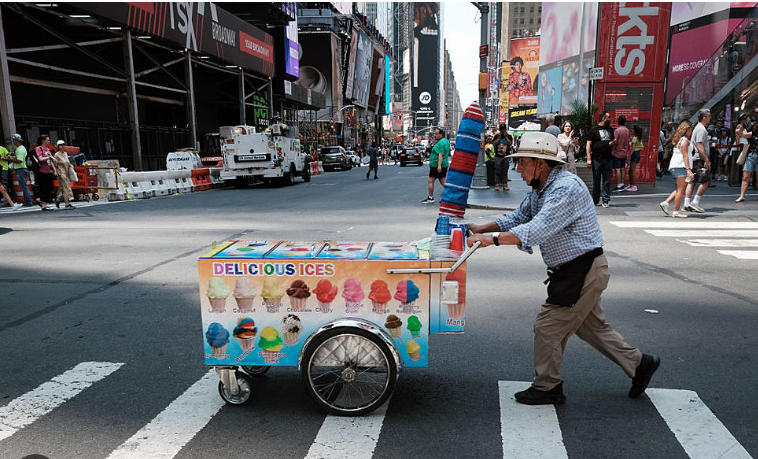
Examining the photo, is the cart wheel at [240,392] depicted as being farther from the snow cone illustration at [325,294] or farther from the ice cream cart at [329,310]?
the snow cone illustration at [325,294]

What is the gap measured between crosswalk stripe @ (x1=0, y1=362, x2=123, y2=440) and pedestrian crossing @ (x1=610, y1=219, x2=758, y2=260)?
8.38 meters

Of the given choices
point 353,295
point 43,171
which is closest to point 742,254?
point 353,295

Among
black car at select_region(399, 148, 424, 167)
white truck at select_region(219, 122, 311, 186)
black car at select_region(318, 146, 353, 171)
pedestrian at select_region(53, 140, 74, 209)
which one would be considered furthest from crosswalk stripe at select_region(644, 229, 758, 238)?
black car at select_region(399, 148, 424, 167)

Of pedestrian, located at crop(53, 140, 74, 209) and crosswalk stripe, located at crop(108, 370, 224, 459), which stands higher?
pedestrian, located at crop(53, 140, 74, 209)

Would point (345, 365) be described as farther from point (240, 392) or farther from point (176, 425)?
point (176, 425)

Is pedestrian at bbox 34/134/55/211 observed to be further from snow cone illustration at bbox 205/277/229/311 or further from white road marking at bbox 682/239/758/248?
white road marking at bbox 682/239/758/248

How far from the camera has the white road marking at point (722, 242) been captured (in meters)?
8.83

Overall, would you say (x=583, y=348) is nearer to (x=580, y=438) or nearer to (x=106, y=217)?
(x=580, y=438)

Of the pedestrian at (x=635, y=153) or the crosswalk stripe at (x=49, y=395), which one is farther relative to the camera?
the pedestrian at (x=635, y=153)

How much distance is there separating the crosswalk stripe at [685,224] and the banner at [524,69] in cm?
8788

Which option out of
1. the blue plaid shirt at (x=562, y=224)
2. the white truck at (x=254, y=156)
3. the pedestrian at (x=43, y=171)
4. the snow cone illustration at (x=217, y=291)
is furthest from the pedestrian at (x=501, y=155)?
the snow cone illustration at (x=217, y=291)

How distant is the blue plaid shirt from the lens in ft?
11.2

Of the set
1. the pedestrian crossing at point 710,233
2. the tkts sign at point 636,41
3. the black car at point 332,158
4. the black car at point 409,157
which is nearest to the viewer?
the pedestrian crossing at point 710,233

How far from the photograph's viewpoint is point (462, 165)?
368 centimetres
